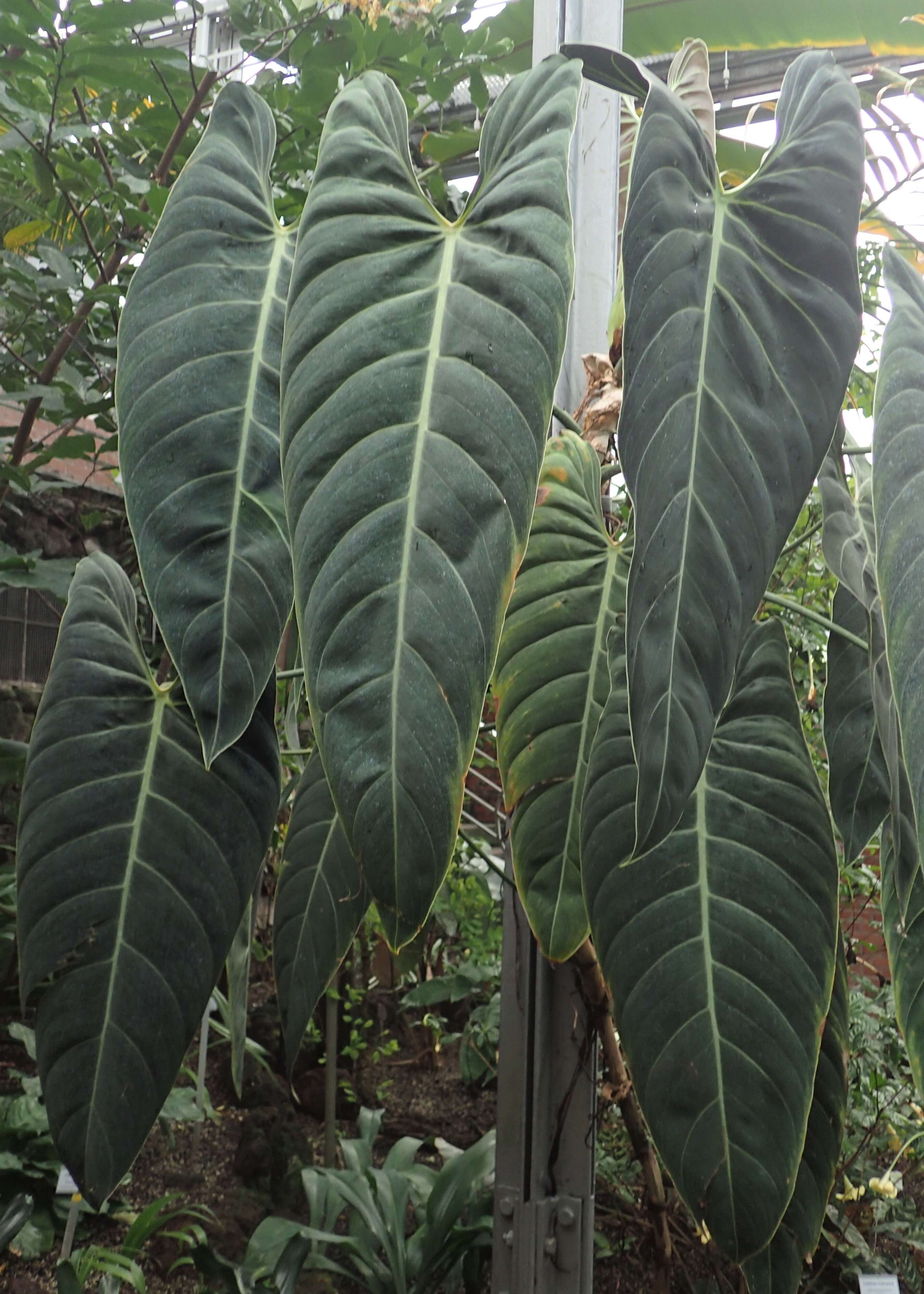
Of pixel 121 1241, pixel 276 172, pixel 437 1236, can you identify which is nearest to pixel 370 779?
pixel 276 172

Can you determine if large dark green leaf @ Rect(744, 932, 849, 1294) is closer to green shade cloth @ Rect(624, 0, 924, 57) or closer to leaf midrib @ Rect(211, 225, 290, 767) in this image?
leaf midrib @ Rect(211, 225, 290, 767)

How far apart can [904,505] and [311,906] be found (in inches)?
21.2

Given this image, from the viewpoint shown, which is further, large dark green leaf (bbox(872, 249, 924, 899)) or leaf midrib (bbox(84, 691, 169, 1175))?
leaf midrib (bbox(84, 691, 169, 1175))

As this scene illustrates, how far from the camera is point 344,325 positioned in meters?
0.50

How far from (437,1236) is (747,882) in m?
1.44

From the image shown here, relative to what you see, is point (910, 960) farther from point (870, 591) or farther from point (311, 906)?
point (311, 906)

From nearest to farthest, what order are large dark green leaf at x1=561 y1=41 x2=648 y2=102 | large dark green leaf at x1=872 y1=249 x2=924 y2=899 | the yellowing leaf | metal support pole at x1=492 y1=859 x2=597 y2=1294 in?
large dark green leaf at x1=872 y1=249 x2=924 y2=899, large dark green leaf at x1=561 y1=41 x2=648 y2=102, metal support pole at x1=492 y1=859 x2=597 y2=1294, the yellowing leaf

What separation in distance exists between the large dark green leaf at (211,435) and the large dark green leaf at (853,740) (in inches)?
14.7

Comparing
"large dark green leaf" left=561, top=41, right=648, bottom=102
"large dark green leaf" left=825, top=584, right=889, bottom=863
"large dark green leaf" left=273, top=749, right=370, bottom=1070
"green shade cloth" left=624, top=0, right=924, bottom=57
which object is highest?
"green shade cloth" left=624, top=0, right=924, bottom=57

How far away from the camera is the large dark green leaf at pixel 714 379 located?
42 centimetres

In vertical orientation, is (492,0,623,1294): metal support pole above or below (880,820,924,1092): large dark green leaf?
below

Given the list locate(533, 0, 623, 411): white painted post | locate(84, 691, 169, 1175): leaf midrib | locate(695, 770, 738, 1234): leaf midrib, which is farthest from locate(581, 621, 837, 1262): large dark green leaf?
locate(533, 0, 623, 411): white painted post

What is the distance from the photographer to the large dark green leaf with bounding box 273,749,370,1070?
0.75 m

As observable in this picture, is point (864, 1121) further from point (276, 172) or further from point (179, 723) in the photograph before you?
point (276, 172)
